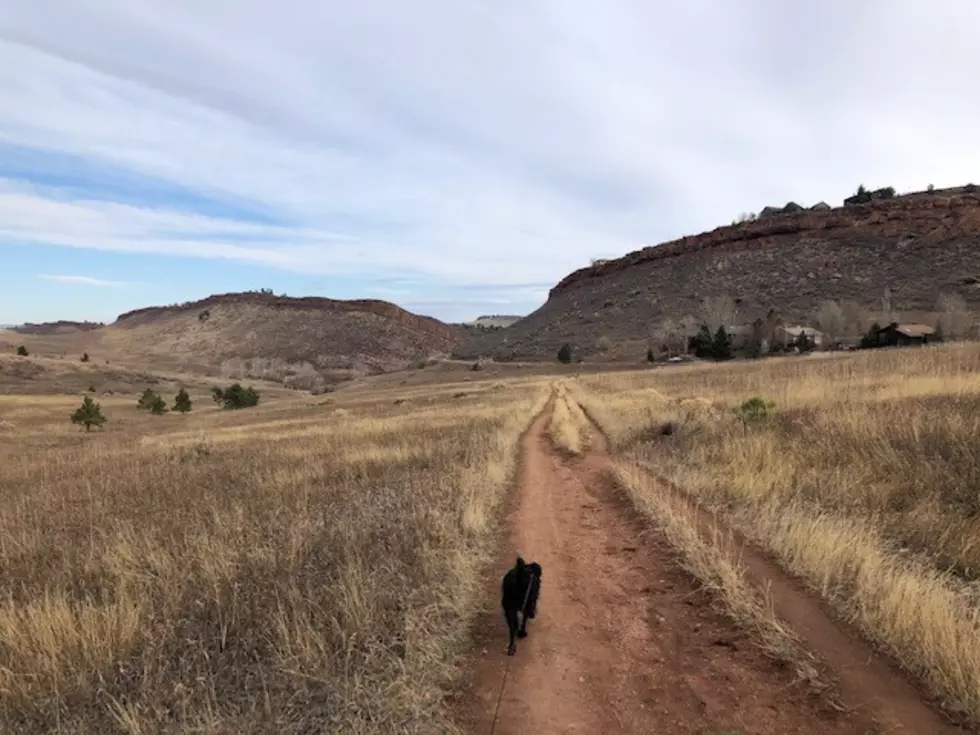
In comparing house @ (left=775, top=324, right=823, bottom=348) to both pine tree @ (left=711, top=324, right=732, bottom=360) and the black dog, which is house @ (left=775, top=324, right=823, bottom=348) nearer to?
pine tree @ (left=711, top=324, right=732, bottom=360)

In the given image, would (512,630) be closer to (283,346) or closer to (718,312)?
(718,312)

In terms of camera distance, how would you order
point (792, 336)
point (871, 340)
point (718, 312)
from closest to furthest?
point (871, 340) → point (792, 336) → point (718, 312)

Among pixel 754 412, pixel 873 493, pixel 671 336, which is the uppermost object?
pixel 671 336

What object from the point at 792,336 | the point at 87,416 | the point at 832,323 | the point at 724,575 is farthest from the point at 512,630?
the point at 832,323

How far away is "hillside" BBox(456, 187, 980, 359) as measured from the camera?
76438 millimetres

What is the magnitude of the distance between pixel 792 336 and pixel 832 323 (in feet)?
15.6

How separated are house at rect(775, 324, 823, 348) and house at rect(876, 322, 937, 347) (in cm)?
632

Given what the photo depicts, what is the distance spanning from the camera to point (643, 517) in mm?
7926

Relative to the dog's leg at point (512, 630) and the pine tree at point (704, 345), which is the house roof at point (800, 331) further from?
the dog's leg at point (512, 630)

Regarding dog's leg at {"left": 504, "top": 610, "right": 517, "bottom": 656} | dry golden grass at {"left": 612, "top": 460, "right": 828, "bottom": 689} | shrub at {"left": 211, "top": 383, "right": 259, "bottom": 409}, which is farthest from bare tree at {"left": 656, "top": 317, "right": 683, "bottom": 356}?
dog's leg at {"left": 504, "top": 610, "right": 517, "bottom": 656}

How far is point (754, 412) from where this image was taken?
12.9m

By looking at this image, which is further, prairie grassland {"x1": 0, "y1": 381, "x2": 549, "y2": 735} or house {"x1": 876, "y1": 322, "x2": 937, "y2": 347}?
house {"x1": 876, "y1": 322, "x2": 937, "y2": 347}

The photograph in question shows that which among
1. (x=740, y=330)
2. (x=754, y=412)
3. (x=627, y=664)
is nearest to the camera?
(x=627, y=664)

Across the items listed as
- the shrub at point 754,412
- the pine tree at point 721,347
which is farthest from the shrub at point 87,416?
the pine tree at point 721,347
